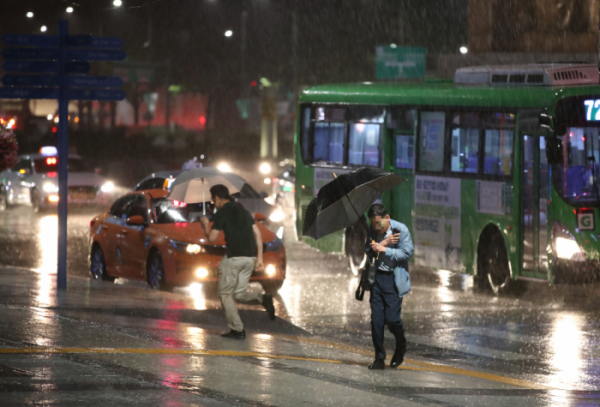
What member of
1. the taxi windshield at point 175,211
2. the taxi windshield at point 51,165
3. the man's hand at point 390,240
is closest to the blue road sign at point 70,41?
the taxi windshield at point 175,211

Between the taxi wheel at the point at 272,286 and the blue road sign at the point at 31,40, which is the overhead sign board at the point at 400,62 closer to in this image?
the taxi wheel at the point at 272,286

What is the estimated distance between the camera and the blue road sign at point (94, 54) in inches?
526

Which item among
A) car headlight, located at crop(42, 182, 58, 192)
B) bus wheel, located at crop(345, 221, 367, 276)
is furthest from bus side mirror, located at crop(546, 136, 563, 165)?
car headlight, located at crop(42, 182, 58, 192)

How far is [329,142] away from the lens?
18531mm

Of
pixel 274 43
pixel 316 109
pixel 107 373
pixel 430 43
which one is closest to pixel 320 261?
pixel 316 109

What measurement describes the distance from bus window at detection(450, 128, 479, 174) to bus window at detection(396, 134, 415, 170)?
1.04m

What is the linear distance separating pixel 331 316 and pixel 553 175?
11.8 feet

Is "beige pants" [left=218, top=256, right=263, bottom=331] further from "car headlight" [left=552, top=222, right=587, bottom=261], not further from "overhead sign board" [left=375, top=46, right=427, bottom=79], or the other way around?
"overhead sign board" [left=375, top=46, right=427, bottom=79]

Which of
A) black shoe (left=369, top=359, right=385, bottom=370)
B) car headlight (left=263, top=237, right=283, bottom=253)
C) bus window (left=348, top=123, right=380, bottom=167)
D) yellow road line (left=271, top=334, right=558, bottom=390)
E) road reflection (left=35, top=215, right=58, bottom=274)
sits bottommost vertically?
yellow road line (left=271, top=334, right=558, bottom=390)

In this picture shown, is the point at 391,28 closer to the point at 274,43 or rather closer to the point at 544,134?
the point at 274,43

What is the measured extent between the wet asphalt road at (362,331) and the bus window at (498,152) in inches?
70.5

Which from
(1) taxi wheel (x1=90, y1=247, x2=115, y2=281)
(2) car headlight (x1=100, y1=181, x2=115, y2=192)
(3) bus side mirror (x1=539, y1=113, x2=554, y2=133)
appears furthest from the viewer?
(2) car headlight (x1=100, y1=181, x2=115, y2=192)

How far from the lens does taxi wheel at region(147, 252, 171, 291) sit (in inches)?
564

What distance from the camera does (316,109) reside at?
1891 centimetres
